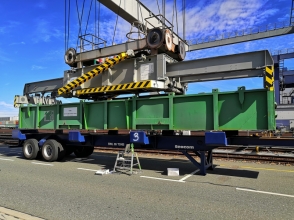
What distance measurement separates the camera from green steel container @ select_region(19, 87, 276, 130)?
7066 mm

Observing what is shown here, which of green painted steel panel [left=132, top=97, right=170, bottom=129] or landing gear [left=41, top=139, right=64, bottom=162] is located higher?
green painted steel panel [left=132, top=97, right=170, bottom=129]

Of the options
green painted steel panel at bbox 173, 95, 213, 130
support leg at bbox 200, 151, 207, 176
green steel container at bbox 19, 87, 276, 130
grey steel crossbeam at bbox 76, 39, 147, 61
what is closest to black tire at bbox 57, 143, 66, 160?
green steel container at bbox 19, 87, 276, 130

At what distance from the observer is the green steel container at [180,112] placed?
23.2 feet

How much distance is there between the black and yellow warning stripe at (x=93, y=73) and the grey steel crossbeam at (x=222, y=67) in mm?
1877

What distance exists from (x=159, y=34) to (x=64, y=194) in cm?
621

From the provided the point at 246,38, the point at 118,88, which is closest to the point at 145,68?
the point at 118,88

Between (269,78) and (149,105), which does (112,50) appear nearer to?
(149,105)

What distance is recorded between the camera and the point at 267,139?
284 inches

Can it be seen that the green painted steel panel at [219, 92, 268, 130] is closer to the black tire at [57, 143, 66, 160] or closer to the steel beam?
the steel beam

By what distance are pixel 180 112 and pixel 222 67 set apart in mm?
1935

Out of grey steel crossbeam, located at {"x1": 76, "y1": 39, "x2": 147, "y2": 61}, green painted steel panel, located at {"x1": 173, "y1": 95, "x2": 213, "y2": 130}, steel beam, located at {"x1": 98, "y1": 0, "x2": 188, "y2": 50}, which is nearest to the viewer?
green painted steel panel, located at {"x1": 173, "y1": 95, "x2": 213, "y2": 130}

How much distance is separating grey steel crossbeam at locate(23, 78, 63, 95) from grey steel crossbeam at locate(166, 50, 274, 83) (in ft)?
20.5

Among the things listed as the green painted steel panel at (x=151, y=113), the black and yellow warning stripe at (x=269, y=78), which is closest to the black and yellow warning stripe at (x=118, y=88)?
the green painted steel panel at (x=151, y=113)

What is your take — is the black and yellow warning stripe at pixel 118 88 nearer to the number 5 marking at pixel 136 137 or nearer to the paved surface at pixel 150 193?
the number 5 marking at pixel 136 137
